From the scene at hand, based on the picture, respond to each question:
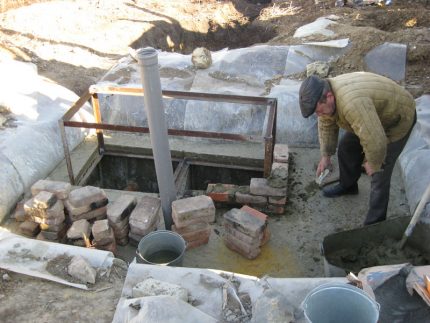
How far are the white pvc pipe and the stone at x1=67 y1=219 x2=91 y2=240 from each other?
70cm

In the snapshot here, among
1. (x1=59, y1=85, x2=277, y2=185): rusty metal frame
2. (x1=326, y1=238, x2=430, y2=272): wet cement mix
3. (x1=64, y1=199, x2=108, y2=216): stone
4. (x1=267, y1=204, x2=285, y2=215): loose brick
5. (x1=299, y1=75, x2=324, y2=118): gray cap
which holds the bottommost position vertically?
(x1=267, y1=204, x2=285, y2=215): loose brick

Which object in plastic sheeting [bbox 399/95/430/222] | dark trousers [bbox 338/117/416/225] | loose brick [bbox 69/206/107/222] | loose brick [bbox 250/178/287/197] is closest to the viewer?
dark trousers [bbox 338/117/416/225]

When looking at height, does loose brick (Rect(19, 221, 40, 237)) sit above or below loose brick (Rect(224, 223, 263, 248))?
below

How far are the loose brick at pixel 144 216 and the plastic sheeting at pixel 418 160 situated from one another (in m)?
2.43

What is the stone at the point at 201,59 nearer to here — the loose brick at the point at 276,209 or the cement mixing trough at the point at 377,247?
the loose brick at the point at 276,209

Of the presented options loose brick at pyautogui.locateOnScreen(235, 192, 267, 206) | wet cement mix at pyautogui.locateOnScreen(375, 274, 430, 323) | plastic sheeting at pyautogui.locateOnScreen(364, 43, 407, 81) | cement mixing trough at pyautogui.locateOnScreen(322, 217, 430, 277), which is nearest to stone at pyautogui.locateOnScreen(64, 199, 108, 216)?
loose brick at pyautogui.locateOnScreen(235, 192, 267, 206)

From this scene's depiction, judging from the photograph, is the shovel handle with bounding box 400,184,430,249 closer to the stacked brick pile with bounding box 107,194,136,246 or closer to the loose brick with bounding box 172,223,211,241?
the loose brick with bounding box 172,223,211,241

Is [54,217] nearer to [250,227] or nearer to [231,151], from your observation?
[250,227]

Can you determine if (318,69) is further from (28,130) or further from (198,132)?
(28,130)

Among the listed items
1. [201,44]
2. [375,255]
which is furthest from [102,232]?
[201,44]

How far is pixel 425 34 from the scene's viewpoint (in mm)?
6508

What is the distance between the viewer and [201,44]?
11.4 metres

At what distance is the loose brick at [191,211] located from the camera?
11.5 ft

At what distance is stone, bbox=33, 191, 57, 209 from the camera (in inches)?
143
